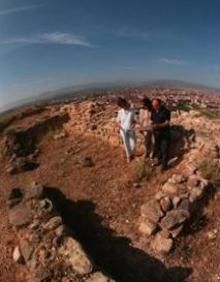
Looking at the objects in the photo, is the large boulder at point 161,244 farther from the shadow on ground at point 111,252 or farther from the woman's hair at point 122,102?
the woman's hair at point 122,102

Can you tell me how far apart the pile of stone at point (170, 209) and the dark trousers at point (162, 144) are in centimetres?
76

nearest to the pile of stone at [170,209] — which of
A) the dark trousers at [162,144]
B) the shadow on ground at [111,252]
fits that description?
the shadow on ground at [111,252]

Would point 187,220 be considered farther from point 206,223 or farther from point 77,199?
point 77,199

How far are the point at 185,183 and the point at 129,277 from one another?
135 inches

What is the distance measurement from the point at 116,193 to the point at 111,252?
8.07 ft

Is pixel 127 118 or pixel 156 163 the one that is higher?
pixel 127 118

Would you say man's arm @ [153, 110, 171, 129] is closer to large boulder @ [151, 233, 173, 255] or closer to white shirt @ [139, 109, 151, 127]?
white shirt @ [139, 109, 151, 127]

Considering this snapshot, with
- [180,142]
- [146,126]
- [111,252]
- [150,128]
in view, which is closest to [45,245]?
[111,252]

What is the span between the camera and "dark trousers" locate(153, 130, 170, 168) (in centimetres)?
1289

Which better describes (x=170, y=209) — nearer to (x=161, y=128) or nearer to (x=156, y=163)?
(x=156, y=163)

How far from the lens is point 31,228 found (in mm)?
10359

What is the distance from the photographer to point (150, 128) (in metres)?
13.0

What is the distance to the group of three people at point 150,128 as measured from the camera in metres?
12.6

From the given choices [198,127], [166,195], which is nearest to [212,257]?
[166,195]
